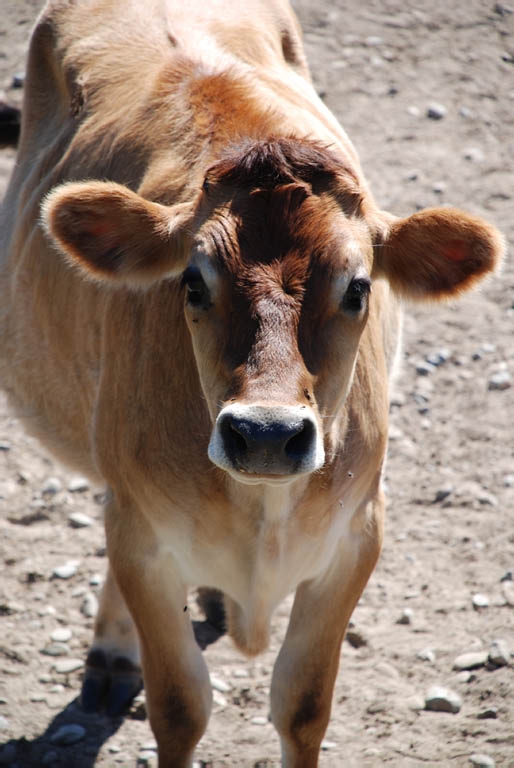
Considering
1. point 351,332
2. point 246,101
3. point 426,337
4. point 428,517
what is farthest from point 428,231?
point 426,337

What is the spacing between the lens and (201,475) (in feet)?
11.8

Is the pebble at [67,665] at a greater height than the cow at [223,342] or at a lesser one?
lesser

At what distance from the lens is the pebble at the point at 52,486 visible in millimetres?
5957

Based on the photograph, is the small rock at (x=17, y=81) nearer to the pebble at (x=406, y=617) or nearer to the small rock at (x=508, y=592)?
the pebble at (x=406, y=617)

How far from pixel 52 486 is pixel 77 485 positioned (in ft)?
0.48

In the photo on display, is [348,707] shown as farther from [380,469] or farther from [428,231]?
[428,231]

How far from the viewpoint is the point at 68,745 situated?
453 cm

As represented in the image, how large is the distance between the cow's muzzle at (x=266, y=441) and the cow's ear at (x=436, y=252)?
89 cm

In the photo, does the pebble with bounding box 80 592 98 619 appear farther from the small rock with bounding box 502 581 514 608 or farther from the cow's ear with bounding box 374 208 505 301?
the cow's ear with bounding box 374 208 505 301

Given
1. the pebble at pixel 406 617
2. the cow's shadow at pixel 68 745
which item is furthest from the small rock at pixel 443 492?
the cow's shadow at pixel 68 745

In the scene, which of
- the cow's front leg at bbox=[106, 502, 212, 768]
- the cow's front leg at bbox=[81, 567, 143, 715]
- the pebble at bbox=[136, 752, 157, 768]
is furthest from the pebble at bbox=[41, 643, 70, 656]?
the cow's front leg at bbox=[106, 502, 212, 768]

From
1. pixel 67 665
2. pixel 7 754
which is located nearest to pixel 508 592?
pixel 67 665

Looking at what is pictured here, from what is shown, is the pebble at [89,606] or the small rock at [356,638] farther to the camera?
the pebble at [89,606]

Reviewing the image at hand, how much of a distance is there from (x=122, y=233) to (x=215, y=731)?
2.31 metres
